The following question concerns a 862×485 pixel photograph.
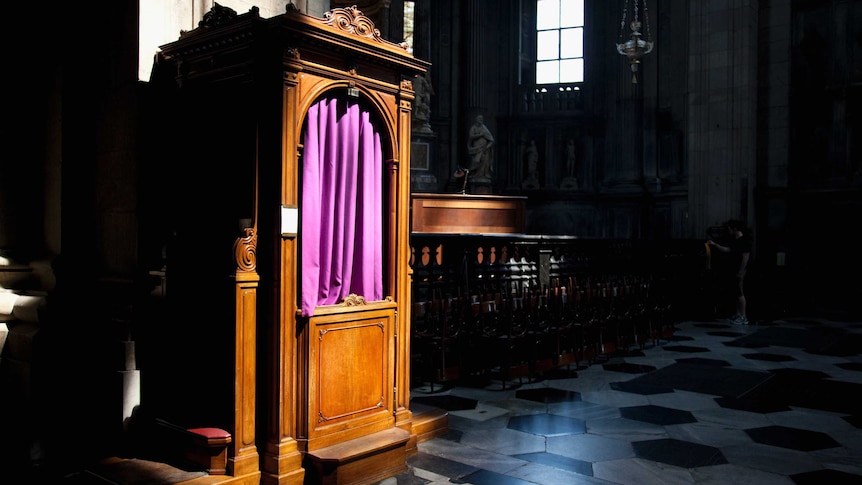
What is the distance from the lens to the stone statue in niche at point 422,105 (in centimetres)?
1678

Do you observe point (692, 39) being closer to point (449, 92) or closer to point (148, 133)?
point (449, 92)

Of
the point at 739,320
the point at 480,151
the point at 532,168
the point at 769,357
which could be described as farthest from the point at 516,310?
the point at 532,168

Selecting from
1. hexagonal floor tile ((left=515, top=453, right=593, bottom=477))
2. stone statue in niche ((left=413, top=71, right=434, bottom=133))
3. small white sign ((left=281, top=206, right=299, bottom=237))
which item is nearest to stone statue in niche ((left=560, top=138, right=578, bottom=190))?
stone statue in niche ((left=413, top=71, right=434, bottom=133))

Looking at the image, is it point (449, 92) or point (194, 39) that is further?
point (449, 92)

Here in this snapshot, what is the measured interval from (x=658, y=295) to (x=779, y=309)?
14.9 ft

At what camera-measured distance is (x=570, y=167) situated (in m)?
17.7

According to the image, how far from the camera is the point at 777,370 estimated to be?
6898 mm

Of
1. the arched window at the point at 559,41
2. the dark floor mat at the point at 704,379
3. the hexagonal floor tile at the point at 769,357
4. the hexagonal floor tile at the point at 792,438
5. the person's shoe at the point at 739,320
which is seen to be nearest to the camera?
the hexagonal floor tile at the point at 792,438

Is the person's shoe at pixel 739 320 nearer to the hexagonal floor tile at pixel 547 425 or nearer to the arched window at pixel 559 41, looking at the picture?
the hexagonal floor tile at pixel 547 425

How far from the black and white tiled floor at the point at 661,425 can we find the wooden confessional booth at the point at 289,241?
0.58 m

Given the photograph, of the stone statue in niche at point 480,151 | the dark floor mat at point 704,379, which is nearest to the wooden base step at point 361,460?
the dark floor mat at point 704,379

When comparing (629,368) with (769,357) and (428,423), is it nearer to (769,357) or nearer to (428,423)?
(769,357)

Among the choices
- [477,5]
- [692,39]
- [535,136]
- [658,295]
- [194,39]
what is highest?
[477,5]

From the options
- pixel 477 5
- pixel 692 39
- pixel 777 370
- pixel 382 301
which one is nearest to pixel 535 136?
pixel 477 5
